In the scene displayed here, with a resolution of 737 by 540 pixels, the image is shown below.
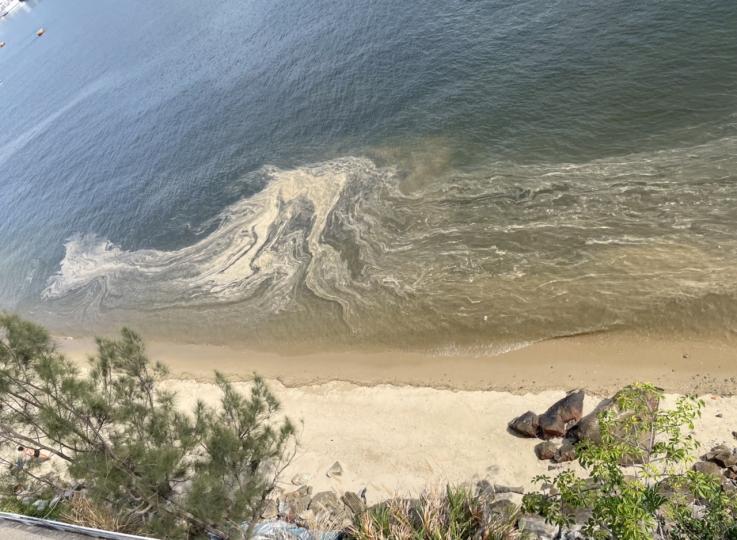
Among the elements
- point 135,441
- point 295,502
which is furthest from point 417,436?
point 135,441

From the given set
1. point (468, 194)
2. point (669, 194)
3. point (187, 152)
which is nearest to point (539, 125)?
point (468, 194)

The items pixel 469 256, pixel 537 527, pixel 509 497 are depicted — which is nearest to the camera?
pixel 537 527

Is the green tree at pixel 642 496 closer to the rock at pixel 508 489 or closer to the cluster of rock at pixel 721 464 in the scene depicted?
the cluster of rock at pixel 721 464

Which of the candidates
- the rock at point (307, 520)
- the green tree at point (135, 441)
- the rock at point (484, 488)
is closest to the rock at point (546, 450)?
the rock at point (484, 488)

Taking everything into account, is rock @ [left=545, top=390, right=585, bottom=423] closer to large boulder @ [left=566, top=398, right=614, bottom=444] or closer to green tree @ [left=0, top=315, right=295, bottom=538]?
large boulder @ [left=566, top=398, right=614, bottom=444]

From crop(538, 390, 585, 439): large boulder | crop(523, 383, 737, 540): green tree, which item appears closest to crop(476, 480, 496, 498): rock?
crop(538, 390, 585, 439): large boulder

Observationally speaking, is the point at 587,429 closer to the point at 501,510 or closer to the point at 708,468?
the point at 708,468
